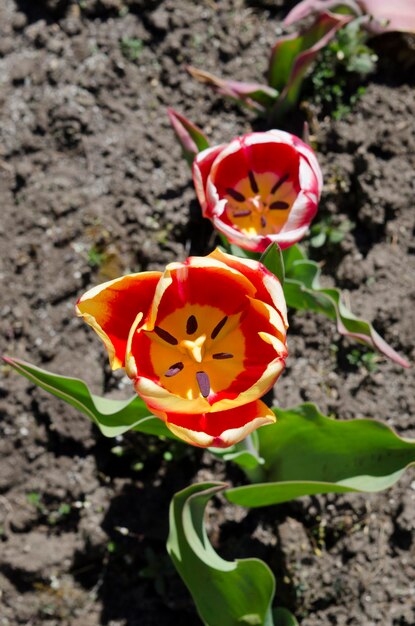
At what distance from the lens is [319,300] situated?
2273 mm

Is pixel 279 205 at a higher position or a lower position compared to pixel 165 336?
higher

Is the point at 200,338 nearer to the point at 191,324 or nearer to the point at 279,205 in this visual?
the point at 191,324

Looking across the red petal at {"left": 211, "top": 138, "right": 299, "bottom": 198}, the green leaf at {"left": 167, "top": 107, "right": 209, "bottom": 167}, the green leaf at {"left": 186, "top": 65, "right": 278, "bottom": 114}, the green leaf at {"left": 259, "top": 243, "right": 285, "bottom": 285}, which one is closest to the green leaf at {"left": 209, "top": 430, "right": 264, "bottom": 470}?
the green leaf at {"left": 259, "top": 243, "right": 285, "bottom": 285}

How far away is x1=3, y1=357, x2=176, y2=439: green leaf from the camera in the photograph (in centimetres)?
187

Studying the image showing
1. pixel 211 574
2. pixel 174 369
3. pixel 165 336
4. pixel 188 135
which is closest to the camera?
pixel 174 369

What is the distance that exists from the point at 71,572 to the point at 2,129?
5.61 ft

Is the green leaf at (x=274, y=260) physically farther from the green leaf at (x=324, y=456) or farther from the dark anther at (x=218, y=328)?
the green leaf at (x=324, y=456)

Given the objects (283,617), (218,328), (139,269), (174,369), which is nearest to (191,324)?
(218,328)

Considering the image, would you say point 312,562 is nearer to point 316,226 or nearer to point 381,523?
point 381,523

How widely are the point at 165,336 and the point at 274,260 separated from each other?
343 millimetres

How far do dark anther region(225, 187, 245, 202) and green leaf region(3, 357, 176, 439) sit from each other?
698 mm

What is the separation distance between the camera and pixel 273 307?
1721 mm

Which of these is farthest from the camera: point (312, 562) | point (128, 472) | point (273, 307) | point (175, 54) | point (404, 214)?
point (175, 54)

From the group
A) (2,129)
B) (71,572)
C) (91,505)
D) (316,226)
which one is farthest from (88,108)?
(71,572)
